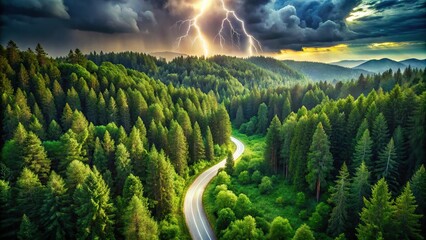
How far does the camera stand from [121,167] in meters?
45.7

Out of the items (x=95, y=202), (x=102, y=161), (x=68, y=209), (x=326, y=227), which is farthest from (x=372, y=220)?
(x=102, y=161)

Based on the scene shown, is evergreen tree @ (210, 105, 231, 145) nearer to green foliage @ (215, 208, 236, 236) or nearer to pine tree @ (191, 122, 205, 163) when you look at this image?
pine tree @ (191, 122, 205, 163)

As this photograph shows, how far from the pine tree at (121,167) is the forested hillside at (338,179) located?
644 inches

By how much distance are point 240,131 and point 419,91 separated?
6872 cm

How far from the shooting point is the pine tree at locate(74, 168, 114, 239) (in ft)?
110

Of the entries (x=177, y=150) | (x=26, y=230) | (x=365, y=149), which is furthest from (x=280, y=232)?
(x=26, y=230)

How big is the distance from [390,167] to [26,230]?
165 feet

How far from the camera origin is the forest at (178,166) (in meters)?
33.8

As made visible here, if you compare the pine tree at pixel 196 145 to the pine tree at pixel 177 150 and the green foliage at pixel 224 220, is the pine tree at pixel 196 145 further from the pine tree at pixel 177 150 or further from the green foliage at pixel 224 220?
the green foliage at pixel 224 220

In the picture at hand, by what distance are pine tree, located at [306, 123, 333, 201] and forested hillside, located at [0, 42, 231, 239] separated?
2513 centimetres

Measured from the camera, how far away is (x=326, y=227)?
4091 cm

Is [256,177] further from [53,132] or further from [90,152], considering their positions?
[53,132]

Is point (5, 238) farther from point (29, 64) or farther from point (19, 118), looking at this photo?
point (29, 64)

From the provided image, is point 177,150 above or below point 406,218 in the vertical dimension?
below
